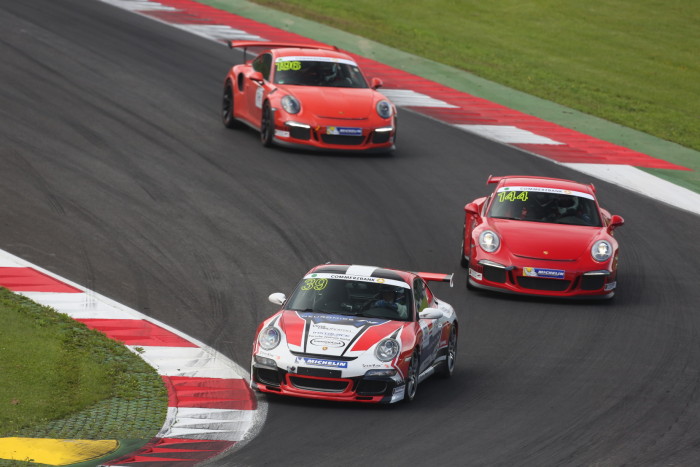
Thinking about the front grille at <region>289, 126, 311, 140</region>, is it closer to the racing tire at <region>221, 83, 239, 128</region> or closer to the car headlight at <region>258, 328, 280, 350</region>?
the racing tire at <region>221, 83, 239, 128</region>

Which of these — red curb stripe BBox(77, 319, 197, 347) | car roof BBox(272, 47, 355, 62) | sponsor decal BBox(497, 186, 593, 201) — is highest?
car roof BBox(272, 47, 355, 62)

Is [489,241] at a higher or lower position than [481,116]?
higher

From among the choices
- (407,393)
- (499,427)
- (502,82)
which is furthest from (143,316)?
(502,82)

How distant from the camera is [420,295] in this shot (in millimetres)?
13742

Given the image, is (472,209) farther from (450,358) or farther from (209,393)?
(209,393)

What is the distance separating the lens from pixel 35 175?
20.7 metres

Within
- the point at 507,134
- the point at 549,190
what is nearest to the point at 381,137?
the point at 507,134

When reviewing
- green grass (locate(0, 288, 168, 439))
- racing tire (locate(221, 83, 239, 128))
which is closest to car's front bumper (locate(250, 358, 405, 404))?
green grass (locate(0, 288, 168, 439))

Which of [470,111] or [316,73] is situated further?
[470,111]

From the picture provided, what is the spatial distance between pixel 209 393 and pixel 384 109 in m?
11.5

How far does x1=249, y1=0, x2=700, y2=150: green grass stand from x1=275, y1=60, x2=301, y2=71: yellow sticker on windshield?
333 inches

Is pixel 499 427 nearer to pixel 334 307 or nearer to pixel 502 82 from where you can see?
pixel 334 307

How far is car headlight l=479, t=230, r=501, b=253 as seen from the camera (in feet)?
56.4

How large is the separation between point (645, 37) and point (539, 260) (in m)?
23.8
